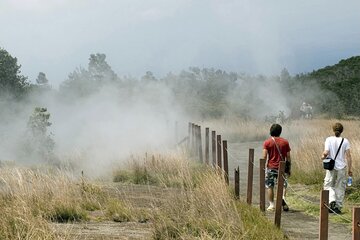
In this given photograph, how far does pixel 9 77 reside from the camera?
23188 millimetres

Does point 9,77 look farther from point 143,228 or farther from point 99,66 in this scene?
point 99,66

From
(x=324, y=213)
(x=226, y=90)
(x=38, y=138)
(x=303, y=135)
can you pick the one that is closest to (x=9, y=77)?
(x=38, y=138)

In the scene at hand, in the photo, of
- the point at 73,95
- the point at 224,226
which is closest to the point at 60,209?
the point at 224,226

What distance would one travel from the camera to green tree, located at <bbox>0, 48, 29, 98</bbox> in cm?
2295

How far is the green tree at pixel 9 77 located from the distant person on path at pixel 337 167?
1608 cm

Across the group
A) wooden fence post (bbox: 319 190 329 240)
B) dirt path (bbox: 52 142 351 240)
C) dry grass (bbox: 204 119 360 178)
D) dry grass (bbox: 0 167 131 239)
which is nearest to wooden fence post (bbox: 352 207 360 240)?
wooden fence post (bbox: 319 190 329 240)

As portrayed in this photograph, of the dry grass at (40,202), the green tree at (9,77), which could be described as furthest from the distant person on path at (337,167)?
the green tree at (9,77)

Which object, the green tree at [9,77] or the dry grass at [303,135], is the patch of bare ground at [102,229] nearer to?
the dry grass at [303,135]

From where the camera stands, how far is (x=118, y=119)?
96.3ft

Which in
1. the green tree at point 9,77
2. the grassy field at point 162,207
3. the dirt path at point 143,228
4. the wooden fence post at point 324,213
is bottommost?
the dirt path at point 143,228

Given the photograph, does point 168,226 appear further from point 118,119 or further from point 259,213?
point 118,119

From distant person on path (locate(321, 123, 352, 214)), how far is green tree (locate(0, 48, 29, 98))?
16.1m

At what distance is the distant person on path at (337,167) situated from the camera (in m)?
10.0

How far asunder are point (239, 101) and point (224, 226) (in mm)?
41143
